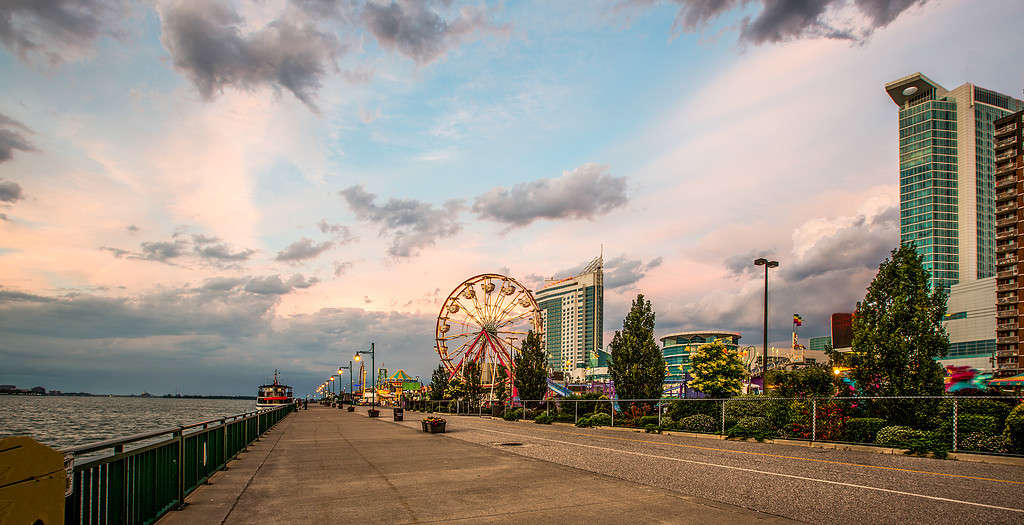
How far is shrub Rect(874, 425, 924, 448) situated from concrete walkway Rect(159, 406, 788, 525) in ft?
34.0

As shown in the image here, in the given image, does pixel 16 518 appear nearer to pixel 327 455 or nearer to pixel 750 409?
pixel 327 455

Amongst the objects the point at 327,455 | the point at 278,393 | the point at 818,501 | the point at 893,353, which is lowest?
the point at 278,393

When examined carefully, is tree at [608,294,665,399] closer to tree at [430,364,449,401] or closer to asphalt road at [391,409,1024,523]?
asphalt road at [391,409,1024,523]

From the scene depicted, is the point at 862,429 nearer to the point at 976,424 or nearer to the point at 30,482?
the point at 976,424

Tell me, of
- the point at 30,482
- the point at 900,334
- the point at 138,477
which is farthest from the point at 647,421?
the point at 30,482

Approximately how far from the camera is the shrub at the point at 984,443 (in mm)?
15578

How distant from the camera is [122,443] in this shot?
24.2 ft

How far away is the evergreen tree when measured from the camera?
2034 centimetres

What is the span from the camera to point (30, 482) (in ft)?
13.9

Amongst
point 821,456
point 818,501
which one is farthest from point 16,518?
point 821,456

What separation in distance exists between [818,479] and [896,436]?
7.36 meters

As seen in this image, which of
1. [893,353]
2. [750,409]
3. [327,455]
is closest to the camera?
[327,455]

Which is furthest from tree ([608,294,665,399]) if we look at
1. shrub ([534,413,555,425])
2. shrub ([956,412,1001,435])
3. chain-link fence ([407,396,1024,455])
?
shrub ([956,412,1001,435])

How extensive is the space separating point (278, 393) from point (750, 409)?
108 meters
